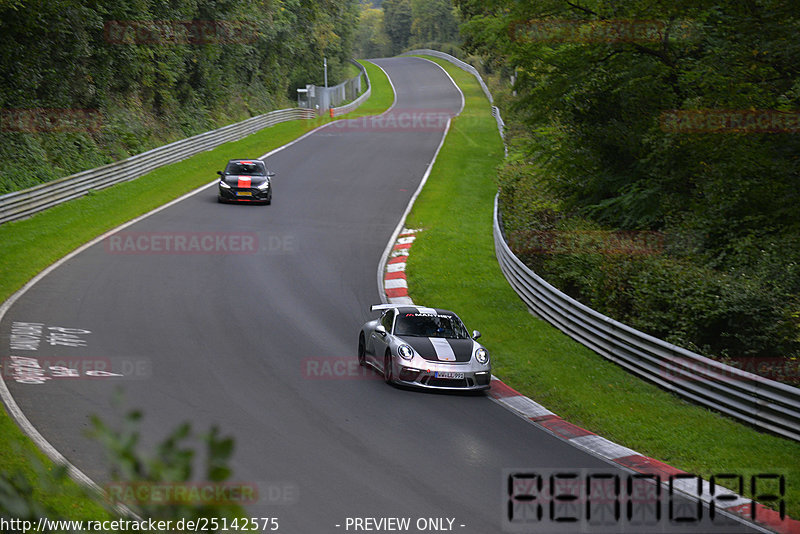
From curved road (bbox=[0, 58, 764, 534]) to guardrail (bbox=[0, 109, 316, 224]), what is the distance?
11.6 ft

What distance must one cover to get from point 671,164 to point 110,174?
21620 mm

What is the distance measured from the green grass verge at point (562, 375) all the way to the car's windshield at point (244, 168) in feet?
20.8

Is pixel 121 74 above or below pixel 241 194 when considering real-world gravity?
above

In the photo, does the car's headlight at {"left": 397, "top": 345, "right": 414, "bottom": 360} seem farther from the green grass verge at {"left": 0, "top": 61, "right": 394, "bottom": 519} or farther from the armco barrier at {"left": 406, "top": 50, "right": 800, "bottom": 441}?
the green grass verge at {"left": 0, "top": 61, "right": 394, "bottom": 519}

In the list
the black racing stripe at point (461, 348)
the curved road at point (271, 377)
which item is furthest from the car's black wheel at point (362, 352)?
the black racing stripe at point (461, 348)

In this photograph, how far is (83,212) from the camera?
27.7 m

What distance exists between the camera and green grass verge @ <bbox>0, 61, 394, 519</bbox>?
971 centimetres

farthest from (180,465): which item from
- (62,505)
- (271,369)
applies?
(271,369)

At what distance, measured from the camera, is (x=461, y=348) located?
14.4 m

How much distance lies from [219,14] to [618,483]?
1706 inches

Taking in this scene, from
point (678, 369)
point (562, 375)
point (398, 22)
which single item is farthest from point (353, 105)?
point (398, 22)

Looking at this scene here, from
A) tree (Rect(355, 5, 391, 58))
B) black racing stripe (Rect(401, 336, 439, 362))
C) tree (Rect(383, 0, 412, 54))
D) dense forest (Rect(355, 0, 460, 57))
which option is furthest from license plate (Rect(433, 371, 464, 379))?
tree (Rect(355, 5, 391, 58))

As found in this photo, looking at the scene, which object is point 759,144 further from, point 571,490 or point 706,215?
point 571,490

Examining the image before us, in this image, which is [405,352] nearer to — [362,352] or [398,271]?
[362,352]
